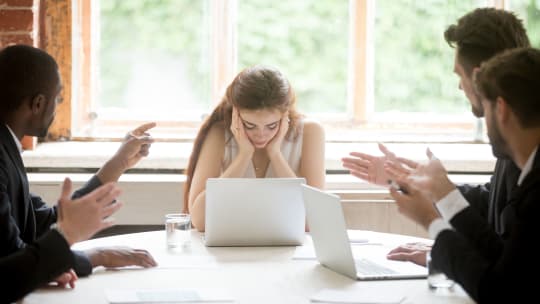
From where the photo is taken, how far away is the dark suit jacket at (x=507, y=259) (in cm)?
180

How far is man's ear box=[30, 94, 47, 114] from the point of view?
7.61 ft

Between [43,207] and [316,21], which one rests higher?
[316,21]

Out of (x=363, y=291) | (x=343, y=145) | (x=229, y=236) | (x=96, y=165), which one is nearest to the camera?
(x=363, y=291)

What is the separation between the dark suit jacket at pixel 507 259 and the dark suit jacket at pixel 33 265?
834mm

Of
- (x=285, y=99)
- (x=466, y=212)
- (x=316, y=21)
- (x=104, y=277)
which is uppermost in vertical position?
(x=316, y=21)

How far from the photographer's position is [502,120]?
200 centimetres

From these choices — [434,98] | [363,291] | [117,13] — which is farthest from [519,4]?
[363,291]

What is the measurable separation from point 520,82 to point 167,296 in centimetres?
93

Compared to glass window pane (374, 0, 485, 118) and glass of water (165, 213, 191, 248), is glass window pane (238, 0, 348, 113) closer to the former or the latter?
glass window pane (374, 0, 485, 118)

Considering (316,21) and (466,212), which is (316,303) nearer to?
(466,212)

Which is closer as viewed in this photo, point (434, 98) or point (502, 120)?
point (502, 120)

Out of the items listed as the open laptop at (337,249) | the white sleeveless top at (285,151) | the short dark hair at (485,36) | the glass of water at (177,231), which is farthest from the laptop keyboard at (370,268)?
the white sleeveless top at (285,151)

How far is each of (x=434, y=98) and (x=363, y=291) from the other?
6.85ft

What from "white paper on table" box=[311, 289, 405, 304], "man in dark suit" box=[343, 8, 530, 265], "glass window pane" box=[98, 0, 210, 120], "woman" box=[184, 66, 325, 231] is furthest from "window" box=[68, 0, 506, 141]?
"white paper on table" box=[311, 289, 405, 304]
